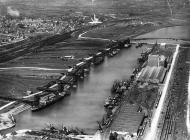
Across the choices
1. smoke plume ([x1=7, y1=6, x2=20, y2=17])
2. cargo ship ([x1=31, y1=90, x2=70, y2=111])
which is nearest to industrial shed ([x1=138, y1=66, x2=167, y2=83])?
cargo ship ([x1=31, y1=90, x2=70, y2=111])

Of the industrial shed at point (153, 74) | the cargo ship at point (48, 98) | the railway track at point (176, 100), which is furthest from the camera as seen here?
the industrial shed at point (153, 74)

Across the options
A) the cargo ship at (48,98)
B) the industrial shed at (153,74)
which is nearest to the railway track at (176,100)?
the industrial shed at (153,74)

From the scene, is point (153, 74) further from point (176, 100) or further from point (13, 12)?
point (13, 12)

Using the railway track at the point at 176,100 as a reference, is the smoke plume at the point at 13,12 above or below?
above

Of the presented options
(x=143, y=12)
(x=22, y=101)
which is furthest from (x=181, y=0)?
(x=22, y=101)

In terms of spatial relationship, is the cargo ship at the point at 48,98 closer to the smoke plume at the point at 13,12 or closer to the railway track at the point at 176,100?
the railway track at the point at 176,100

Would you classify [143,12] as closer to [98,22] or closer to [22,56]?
[98,22]
